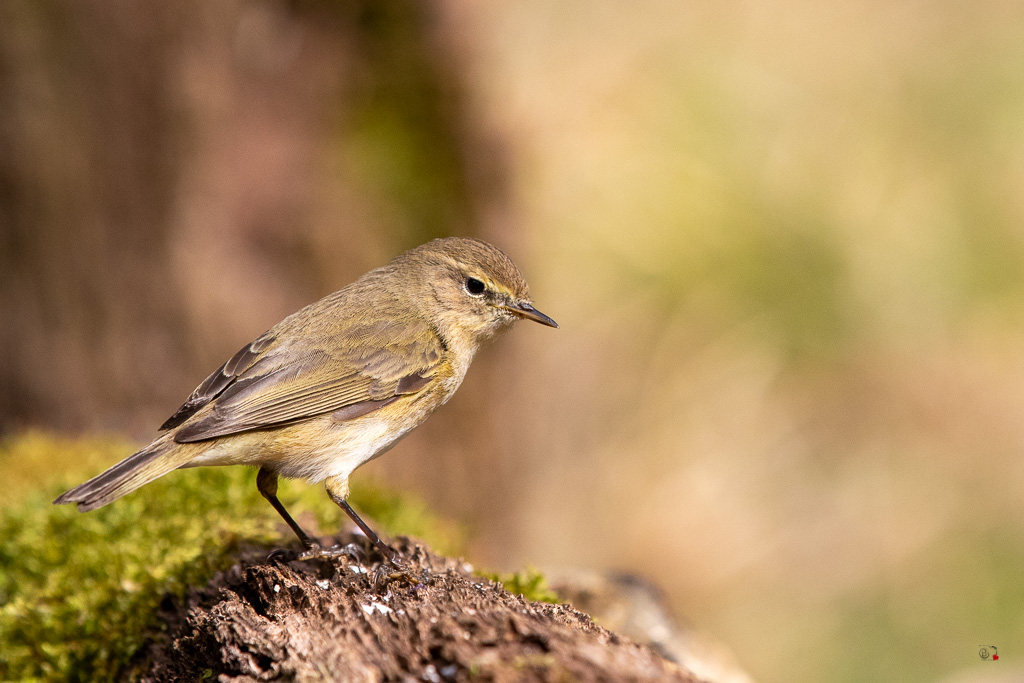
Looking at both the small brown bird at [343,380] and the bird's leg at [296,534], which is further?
the small brown bird at [343,380]

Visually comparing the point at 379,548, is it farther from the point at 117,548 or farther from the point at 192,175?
the point at 192,175

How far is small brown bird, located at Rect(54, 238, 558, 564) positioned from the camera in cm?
362

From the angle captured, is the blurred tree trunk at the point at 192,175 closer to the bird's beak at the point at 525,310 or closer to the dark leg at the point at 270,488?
the dark leg at the point at 270,488

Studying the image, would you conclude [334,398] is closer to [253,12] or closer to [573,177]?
[253,12]

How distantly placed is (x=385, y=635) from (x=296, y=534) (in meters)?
1.54

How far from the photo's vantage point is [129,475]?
11.3 feet

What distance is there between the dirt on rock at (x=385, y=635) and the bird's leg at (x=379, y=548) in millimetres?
38

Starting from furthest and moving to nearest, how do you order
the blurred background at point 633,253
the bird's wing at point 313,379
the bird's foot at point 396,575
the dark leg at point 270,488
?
the blurred background at point 633,253
the dark leg at point 270,488
the bird's wing at point 313,379
the bird's foot at point 396,575

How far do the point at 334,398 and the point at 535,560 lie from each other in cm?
655

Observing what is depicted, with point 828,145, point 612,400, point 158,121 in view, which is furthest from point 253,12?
point 828,145

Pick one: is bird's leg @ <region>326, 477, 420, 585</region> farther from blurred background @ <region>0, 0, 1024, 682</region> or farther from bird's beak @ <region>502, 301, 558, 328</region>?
blurred background @ <region>0, 0, 1024, 682</region>

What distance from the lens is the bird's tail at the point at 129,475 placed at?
10.9 ft

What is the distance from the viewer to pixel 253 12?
7430 millimetres

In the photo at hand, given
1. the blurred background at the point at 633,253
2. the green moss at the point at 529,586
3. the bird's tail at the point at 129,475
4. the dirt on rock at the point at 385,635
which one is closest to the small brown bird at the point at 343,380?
the bird's tail at the point at 129,475
